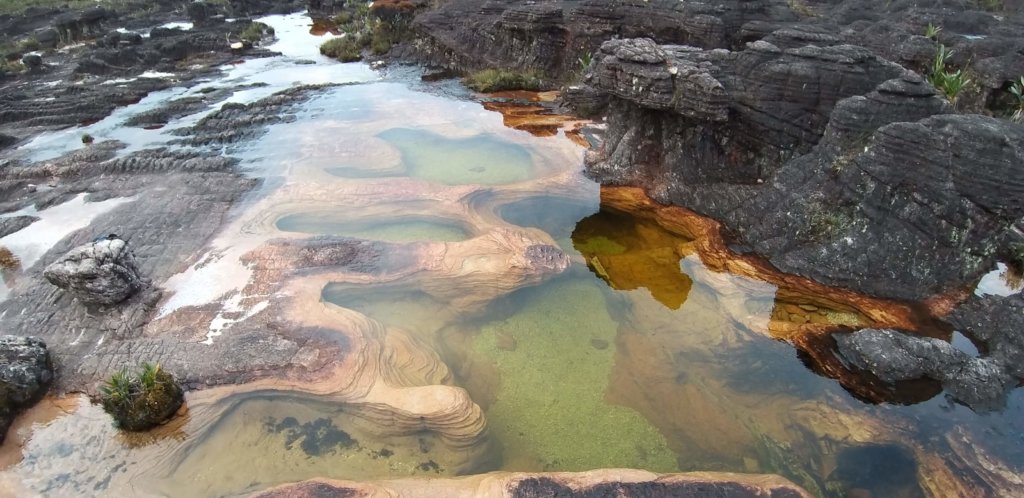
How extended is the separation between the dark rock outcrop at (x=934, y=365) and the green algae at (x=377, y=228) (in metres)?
7.60

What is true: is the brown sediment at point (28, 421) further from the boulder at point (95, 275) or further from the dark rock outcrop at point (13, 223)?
the dark rock outcrop at point (13, 223)

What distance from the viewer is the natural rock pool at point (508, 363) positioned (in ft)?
23.8

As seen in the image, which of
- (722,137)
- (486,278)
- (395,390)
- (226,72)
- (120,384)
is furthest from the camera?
(226,72)

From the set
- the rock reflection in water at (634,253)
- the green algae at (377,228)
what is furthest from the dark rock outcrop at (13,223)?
the rock reflection in water at (634,253)

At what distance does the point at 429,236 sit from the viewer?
40.6ft

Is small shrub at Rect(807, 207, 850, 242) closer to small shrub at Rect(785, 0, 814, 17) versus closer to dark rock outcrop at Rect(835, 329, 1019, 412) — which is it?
dark rock outcrop at Rect(835, 329, 1019, 412)

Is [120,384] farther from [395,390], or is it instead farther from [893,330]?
[893,330]

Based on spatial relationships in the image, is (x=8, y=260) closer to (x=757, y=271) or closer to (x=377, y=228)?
(x=377, y=228)

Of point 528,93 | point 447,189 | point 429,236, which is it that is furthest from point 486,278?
point 528,93

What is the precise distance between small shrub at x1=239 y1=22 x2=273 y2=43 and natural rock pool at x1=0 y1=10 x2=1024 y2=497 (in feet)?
81.7

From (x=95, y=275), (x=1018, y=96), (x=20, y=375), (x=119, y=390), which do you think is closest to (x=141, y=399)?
(x=119, y=390)

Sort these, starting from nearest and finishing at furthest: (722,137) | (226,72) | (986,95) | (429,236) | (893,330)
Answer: (893,330)
(429,236)
(722,137)
(986,95)
(226,72)

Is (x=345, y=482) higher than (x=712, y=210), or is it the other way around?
(x=712, y=210)

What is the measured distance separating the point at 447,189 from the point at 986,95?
1441cm
